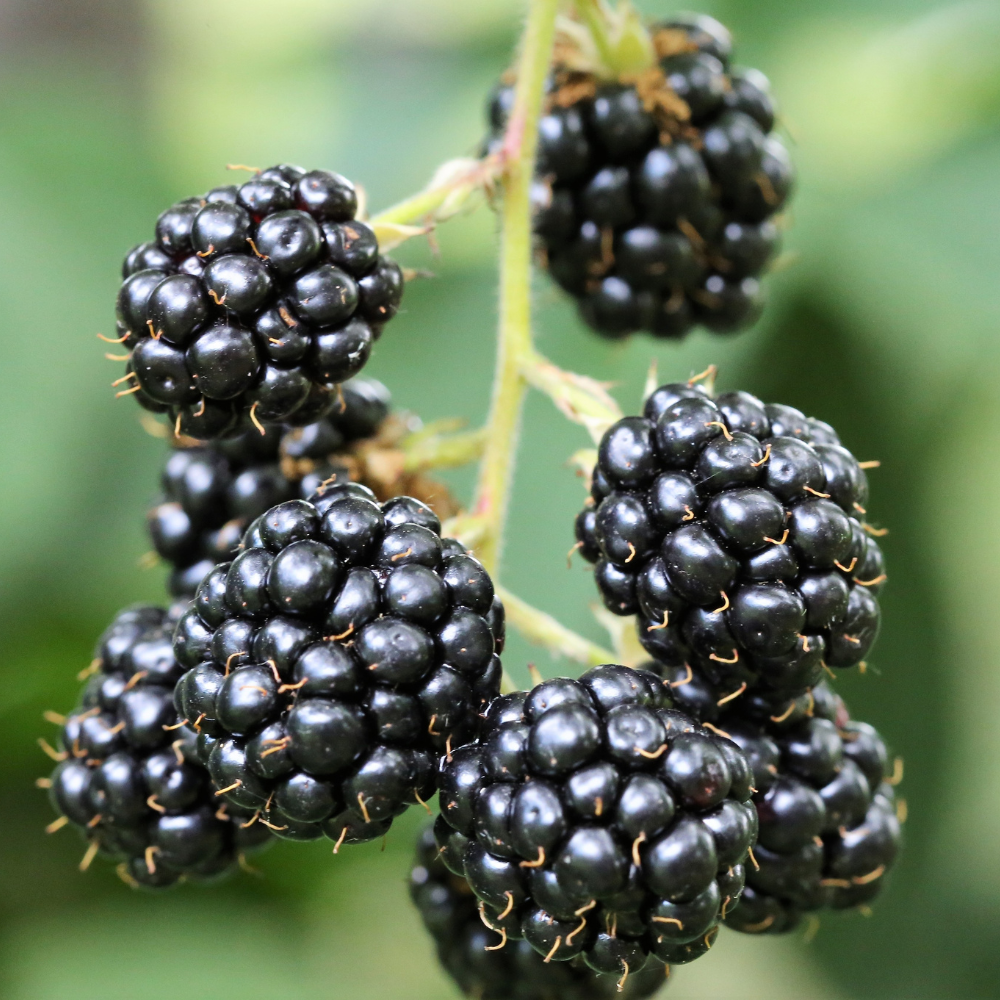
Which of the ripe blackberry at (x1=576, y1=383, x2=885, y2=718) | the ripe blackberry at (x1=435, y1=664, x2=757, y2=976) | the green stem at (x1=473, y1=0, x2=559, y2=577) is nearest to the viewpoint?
the ripe blackberry at (x1=435, y1=664, x2=757, y2=976)

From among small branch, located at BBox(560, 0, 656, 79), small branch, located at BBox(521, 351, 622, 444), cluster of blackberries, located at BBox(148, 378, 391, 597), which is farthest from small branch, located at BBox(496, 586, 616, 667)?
small branch, located at BBox(560, 0, 656, 79)

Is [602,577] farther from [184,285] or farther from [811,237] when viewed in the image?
[811,237]

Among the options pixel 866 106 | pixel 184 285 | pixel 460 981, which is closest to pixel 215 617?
pixel 184 285

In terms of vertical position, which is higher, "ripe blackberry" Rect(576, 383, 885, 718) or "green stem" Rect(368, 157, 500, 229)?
"green stem" Rect(368, 157, 500, 229)

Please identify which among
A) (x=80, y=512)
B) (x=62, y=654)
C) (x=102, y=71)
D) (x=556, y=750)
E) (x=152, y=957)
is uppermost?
(x=556, y=750)

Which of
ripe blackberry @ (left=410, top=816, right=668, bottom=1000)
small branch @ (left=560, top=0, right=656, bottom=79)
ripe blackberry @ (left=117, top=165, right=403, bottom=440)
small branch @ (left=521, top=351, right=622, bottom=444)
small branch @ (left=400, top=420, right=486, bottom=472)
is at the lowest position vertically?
ripe blackberry @ (left=410, top=816, right=668, bottom=1000)

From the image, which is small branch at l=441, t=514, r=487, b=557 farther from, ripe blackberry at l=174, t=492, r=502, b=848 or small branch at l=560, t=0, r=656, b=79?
small branch at l=560, t=0, r=656, b=79
